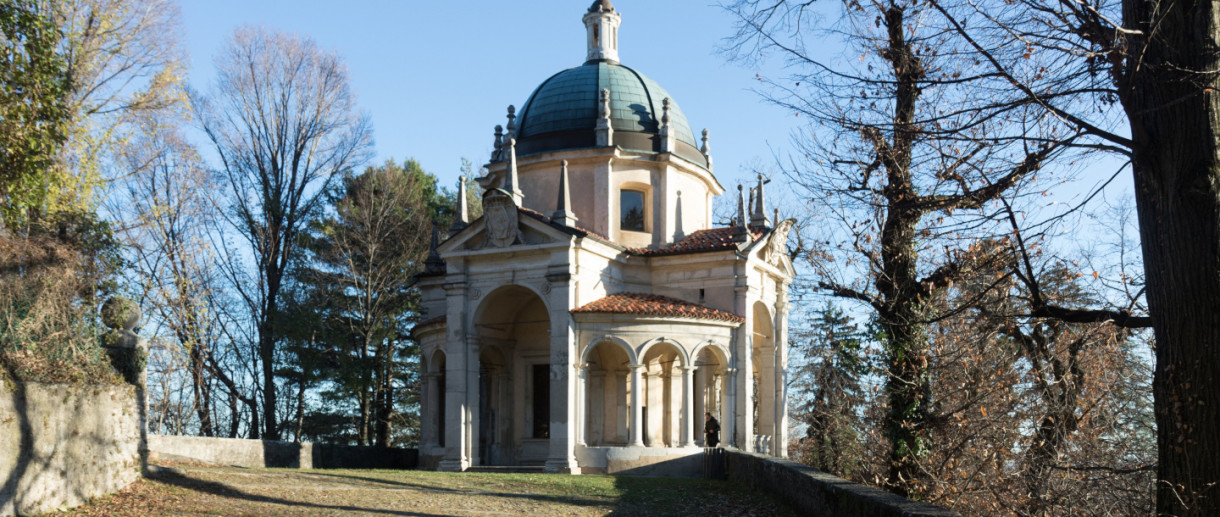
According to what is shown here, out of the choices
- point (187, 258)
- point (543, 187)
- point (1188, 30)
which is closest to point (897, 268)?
point (1188, 30)

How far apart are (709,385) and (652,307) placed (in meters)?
4.95

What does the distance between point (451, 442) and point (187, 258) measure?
13.1m

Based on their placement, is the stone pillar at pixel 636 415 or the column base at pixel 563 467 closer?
the column base at pixel 563 467

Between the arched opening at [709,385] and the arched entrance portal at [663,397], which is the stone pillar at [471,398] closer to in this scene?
the arched entrance portal at [663,397]

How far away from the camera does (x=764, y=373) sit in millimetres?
30172

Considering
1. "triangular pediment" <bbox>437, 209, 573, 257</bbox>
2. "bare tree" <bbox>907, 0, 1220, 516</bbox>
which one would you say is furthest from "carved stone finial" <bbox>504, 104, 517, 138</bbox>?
"bare tree" <bbox>907, 0, 1220, 516</bbox>

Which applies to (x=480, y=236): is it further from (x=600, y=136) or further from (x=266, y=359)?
(x=266, y=359)

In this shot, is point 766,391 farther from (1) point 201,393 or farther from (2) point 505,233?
(1) point 201,393

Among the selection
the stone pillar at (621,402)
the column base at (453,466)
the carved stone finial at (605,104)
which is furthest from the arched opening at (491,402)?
the carved stone finial at (605,104)

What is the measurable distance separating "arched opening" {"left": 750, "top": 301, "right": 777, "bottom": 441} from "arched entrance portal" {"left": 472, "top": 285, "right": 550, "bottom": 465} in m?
6.37

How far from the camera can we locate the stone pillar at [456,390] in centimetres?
2612

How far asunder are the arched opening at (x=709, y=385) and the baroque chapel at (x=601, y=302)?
6 cm

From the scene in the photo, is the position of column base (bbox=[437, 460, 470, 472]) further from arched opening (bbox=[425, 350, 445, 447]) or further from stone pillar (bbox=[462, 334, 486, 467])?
arched opening (bbox=[425, 350, 445, 447])

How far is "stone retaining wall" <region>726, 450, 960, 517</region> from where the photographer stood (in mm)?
7891
